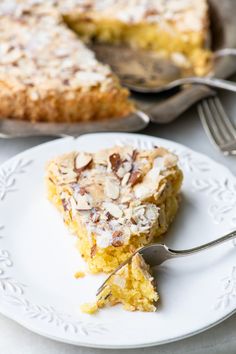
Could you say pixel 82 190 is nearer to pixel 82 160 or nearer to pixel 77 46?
pixel 82 160

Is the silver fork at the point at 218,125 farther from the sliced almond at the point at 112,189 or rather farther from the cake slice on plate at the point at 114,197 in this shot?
the sliced almond at the point at 112,189

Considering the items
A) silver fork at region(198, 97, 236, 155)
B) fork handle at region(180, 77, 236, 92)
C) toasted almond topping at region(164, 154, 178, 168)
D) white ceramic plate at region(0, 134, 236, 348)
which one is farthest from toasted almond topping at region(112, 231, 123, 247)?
fork handle at region(180, 77, 236, 92)

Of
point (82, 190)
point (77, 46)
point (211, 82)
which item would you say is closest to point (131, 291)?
point (82, 190)

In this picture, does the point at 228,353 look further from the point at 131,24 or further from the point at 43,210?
the point at 131,24

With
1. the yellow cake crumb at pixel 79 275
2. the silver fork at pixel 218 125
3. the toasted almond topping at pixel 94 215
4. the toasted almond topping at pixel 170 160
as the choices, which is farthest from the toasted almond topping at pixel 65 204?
the silver fork at pixel 218 125

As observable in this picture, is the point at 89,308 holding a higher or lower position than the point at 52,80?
lower

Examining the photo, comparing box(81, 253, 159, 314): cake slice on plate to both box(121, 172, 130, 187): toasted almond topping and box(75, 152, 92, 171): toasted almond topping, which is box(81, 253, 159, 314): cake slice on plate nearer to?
box(121, 172, 130, 187): toasted almond topping
